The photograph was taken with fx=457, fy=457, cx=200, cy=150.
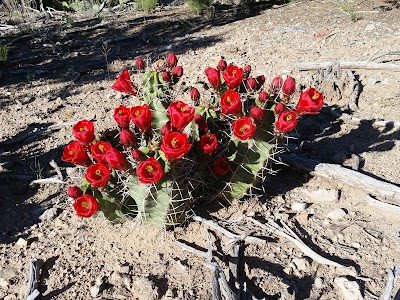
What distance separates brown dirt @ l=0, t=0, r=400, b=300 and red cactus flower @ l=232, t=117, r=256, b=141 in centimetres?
69

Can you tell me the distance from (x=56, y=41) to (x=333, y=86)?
15.9 feet

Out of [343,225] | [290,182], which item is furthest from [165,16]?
[343,225]

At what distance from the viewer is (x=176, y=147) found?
6.94 feet

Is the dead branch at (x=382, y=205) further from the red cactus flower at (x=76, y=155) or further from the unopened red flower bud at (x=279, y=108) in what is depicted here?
the red cactus flower at (x=76, y=155)

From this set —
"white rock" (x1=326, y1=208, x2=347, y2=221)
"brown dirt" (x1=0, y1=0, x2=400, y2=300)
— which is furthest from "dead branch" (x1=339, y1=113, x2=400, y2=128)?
"white rock" (x1=326, y1=208, x2=347, y2=221)

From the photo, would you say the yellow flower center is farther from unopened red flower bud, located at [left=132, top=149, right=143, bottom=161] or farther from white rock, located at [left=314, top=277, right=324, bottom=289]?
white rock, located at [left=314, top=277, right=324, bottom=289]

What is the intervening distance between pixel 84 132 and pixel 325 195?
163 centimetres

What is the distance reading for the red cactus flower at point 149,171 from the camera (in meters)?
2.09

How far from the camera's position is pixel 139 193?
241cm

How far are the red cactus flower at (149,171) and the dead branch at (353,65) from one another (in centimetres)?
322

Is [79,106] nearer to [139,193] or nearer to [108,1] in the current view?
[139,193]

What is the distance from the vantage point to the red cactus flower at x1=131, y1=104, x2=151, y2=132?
2.29 m

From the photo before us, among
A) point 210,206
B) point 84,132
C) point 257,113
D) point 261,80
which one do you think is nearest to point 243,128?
point 257,113

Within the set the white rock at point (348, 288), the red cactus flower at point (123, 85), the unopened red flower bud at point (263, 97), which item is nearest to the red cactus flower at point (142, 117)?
the red cactus flower at point (123, 85)
